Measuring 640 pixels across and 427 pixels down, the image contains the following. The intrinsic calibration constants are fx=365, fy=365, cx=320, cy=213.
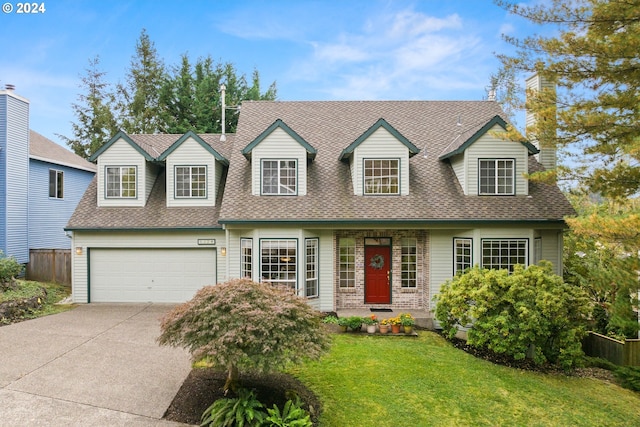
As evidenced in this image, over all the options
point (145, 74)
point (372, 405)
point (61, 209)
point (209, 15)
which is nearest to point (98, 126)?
point (145, 74)

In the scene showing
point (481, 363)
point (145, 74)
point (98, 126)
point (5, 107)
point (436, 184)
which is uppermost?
point (145, 74)

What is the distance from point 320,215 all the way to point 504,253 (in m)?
6.11

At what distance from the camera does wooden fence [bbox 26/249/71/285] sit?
52.7 feet

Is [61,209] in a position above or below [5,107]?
below

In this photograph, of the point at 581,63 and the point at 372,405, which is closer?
the point at 372,405

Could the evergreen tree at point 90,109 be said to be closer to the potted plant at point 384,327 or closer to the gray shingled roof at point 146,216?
the gray shingled roof at point 146,216

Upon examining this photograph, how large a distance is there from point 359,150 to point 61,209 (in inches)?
653

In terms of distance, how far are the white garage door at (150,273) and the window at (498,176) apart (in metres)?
10.1

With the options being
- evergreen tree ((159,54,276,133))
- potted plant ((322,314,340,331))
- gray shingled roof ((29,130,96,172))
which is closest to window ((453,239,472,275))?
potted plant ((322,314,340,331))

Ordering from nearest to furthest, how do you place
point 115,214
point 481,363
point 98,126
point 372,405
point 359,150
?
point 372,405, point 481,363, point 359,150, point 115,214, point 98,126

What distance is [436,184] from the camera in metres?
13.0

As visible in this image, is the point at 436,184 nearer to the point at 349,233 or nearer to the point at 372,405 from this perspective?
the point at 349,233

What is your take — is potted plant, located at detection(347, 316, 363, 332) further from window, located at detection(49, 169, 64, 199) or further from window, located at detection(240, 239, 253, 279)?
window, located at detection(49, 169, 64, 199)

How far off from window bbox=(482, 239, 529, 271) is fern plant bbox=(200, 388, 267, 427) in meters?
8.98
